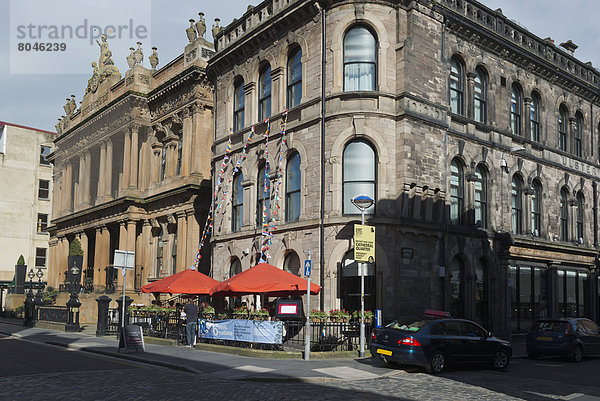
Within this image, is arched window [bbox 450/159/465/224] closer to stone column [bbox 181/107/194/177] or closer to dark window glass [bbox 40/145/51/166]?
stone column [bbox 181/107/194/177]

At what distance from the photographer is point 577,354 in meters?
21.2

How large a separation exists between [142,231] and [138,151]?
536cm

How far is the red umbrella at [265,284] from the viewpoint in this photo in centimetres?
2161

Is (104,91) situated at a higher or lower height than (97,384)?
higher

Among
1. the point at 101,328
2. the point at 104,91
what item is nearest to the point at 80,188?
the point at 104,91

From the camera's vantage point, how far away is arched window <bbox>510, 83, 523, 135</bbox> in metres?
31.5

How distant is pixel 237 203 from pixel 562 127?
60.6ft

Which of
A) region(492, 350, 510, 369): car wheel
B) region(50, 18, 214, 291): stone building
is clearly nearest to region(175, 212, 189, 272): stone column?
region(50, 18, 214, 291): stone building

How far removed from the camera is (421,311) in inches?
966

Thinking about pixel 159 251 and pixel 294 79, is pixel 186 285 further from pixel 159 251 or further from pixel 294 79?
pixel 159 251

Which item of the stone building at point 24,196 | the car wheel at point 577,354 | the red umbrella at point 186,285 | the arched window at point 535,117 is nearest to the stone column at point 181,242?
the red umbrella at point 186,285

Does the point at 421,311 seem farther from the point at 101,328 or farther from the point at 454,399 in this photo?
the point at 101,328

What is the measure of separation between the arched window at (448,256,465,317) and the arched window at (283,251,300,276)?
21.2 ft

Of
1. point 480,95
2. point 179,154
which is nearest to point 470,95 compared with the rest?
point 480,95
